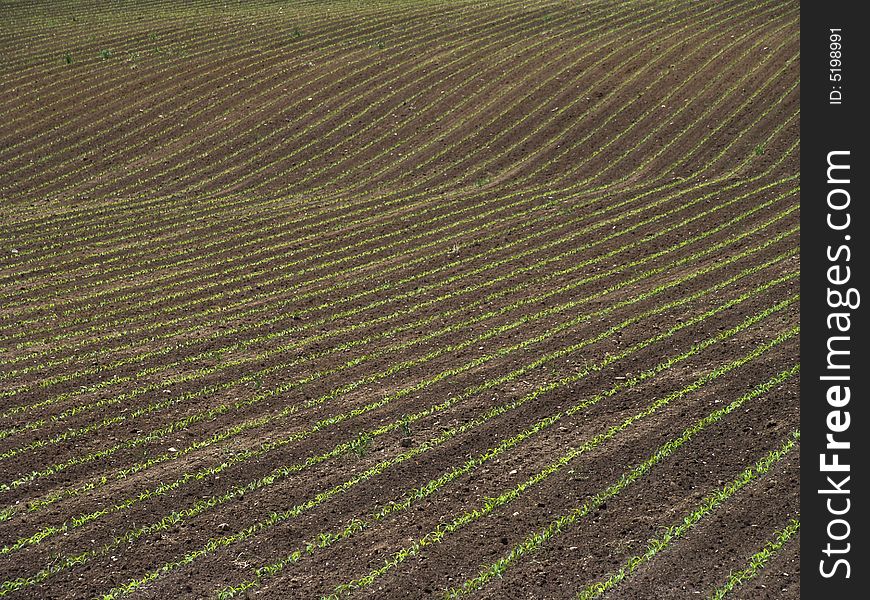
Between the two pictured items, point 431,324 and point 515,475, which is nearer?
point 515,475

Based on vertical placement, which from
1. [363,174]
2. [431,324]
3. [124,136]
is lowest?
[431,324]

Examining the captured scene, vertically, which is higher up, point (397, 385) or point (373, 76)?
point (373, 76)

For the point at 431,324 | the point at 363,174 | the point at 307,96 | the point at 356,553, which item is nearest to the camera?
the point at 356,553

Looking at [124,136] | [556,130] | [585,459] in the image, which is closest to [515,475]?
[585,459]

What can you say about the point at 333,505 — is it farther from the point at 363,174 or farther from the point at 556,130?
the point at 556,130

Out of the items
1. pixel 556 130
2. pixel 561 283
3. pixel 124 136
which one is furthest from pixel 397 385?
pixel 124 136

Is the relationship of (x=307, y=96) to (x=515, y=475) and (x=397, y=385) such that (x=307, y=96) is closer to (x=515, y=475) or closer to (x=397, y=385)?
(x=397, y=385)

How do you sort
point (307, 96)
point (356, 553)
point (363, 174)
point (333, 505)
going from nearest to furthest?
point (356, 553) → point (333, 505) → point (363, 174) → point (307, 96)
